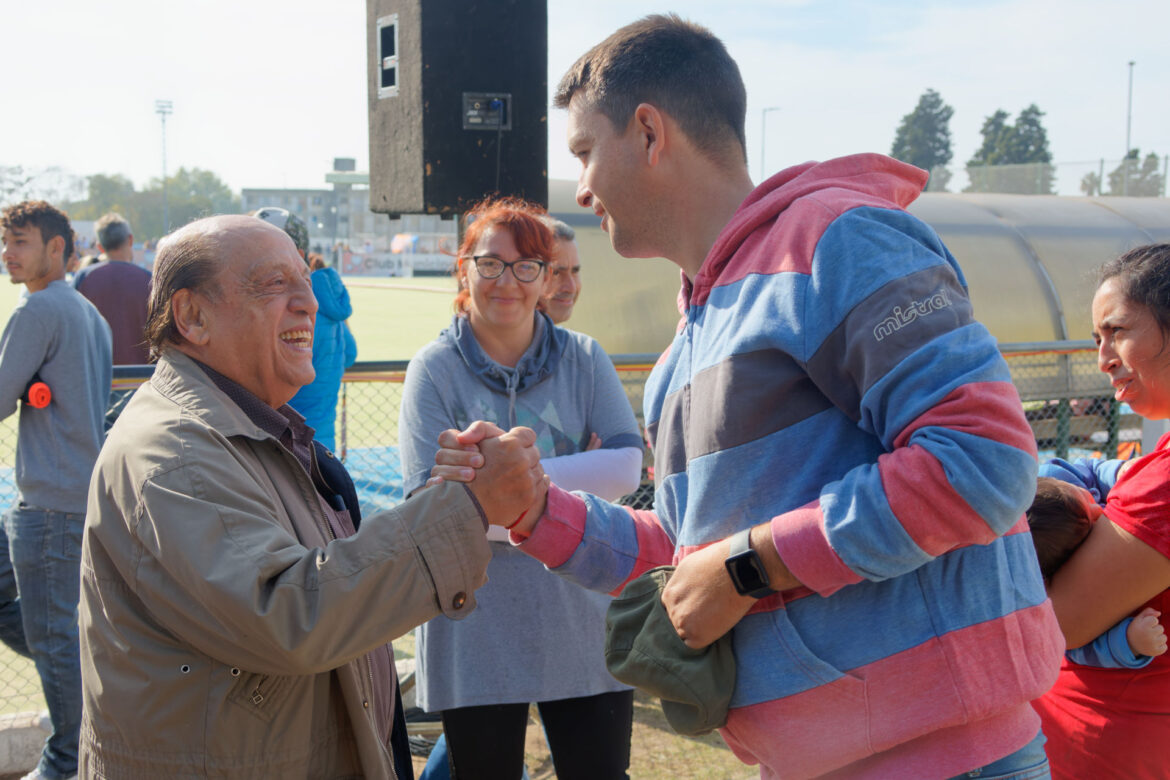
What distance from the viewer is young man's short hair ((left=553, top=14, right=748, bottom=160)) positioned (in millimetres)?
1681

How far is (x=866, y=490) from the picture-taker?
1312mm

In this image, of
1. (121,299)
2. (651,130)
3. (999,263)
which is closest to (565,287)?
(651,130)

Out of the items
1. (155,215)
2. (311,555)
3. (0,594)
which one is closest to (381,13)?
(0,594)

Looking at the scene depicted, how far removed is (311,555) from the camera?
1.56 meters

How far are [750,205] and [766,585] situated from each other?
0.63 meters

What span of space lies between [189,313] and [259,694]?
29.2 inches

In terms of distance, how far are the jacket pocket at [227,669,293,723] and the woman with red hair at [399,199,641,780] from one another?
1.09 metres

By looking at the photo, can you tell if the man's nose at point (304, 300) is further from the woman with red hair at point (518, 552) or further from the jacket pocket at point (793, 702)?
the jacket pocket at point (793, 702)

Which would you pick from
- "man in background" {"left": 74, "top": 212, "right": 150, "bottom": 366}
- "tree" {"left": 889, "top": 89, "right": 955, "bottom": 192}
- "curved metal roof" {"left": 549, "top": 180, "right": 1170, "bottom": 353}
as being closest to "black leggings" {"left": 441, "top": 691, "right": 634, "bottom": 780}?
"man in background" {"left": 74, "top": 212, "right": 150, "bottom": 366}

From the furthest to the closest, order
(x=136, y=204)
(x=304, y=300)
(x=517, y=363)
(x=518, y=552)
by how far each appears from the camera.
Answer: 1. (x=136, y=204)
2. (x=517, y=363)
3. (x=518, y=552)
4. (x=304, y=300)

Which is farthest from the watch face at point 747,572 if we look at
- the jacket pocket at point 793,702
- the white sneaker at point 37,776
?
the white sneaker at point 37,776

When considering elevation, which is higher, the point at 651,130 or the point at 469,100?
the point at 469,100

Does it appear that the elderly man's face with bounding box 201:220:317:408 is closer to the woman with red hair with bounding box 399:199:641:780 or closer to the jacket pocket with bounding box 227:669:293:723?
the jacket pocket with bounding box 227:669:293:723

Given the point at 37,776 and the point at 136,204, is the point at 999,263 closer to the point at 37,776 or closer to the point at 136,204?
the point at 37,776
